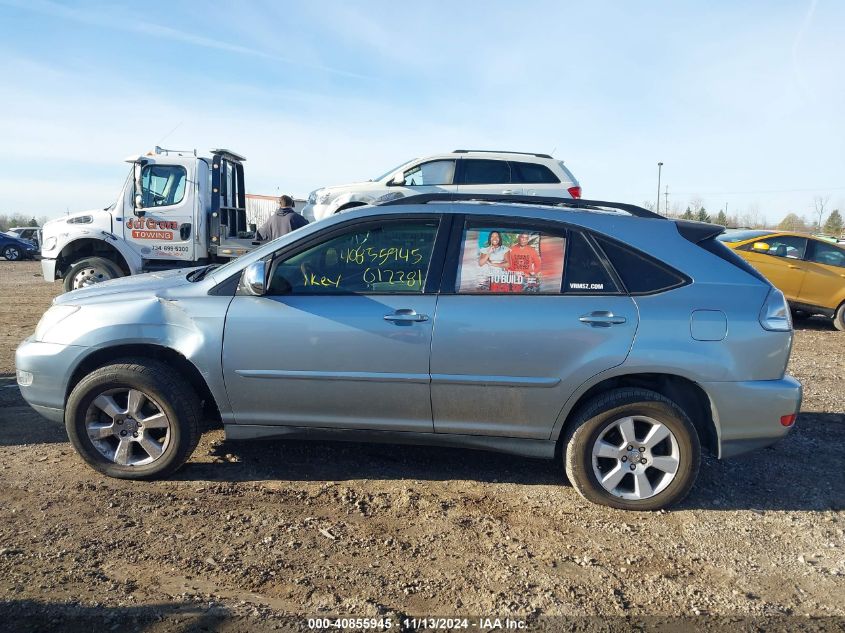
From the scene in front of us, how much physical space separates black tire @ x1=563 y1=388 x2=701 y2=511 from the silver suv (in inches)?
0.4

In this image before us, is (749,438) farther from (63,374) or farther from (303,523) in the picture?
(63,374)

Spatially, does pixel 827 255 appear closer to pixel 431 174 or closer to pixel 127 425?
pixel 431 174

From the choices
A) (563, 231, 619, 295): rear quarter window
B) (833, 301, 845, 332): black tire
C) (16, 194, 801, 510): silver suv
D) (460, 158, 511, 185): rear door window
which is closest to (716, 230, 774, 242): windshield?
(833, 301, 845, 332): black tire

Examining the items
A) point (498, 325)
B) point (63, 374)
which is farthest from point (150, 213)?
point (498, 325)

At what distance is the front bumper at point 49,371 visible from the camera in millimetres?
3750

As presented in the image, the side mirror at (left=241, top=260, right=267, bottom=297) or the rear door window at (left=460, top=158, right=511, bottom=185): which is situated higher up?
the rear door window at (left=460, top=158, right=511, bottom=185)

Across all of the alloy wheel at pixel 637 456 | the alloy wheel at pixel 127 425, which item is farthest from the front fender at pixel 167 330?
the alloy wheel at pixel 637 456

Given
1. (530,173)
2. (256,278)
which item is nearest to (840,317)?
(530,173)

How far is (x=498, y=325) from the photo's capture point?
3467mm

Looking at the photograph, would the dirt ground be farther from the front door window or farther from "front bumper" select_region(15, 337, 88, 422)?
the front door window

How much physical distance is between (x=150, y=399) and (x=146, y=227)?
21.0ft

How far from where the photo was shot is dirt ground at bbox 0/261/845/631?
2652 millimetres

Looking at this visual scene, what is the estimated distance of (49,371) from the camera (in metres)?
3.77

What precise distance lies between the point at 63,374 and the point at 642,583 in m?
3.46
